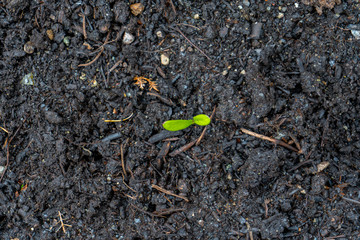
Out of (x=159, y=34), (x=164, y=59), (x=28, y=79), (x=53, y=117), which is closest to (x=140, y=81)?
(x=164, y=59)

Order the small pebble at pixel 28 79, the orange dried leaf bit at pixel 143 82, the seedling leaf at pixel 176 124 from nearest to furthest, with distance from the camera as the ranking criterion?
the seedling leaf at pixel 176 124, the orange dried leaf bit at pixel 143 82, the small pebble at pixel 28 79

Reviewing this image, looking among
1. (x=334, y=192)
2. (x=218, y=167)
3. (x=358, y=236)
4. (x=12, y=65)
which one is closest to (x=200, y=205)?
(x=218, y=167)

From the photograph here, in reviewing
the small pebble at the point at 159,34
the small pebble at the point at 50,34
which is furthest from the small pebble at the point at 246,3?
the small pebble at the point at 50,34

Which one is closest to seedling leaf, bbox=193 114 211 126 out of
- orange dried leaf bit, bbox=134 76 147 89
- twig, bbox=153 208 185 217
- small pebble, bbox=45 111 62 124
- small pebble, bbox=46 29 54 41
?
orange dried leaf bit, bbox=134 76 147 89

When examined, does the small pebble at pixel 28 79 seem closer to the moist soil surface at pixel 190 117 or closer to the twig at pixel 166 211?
the moist soil surface at pixel 190 117

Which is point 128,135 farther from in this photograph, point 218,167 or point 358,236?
point 358,236

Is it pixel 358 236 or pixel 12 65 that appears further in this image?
pixel 12 65
